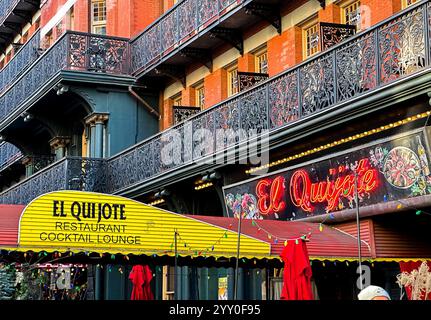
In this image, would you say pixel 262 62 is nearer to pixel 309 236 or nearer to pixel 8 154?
pixel 309 236

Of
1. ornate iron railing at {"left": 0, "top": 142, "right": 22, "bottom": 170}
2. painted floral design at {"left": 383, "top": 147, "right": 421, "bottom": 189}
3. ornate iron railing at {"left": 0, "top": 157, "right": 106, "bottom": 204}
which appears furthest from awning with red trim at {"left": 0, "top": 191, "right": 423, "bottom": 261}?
ornate iron railing at {"left": 0, "top": 142, "right": 22, "bottom": 170}

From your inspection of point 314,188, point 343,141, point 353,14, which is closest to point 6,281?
point 314,188

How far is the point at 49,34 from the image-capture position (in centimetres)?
3356

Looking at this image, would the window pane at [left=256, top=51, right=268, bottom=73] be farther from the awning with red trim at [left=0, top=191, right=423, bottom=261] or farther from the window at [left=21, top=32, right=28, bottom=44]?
the window at [left=21, top=32, right=28, bottom=44]

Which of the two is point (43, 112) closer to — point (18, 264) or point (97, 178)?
point (97, 178)

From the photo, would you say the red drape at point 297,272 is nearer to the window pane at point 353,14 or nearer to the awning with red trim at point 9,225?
the awning with red trim at point 9,225

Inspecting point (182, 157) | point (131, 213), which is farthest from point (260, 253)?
point (182, 157)

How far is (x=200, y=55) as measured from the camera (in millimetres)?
23250

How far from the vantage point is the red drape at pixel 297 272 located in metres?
12.8

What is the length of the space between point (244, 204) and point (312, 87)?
418 centimetres

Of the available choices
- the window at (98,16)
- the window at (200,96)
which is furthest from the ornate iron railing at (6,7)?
the window at (200,96)

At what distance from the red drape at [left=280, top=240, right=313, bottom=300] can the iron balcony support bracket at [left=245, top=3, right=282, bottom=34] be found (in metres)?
8.03

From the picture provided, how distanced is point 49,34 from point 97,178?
10.3 metres

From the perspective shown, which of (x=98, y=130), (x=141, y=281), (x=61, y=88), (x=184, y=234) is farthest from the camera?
(x=98, y=130)
